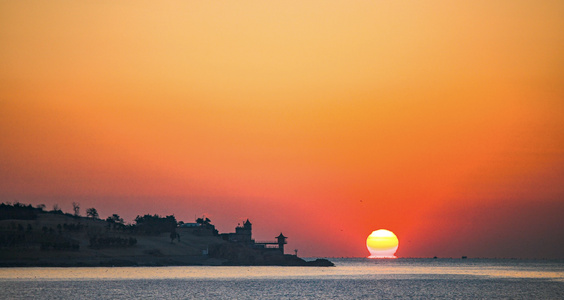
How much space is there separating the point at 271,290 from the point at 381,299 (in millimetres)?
23366

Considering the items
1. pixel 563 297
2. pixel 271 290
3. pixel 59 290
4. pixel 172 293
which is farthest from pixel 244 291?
pixel 563 297

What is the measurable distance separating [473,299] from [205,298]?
39.8m

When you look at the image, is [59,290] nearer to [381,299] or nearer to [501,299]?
[381,299]

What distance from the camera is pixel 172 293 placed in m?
107

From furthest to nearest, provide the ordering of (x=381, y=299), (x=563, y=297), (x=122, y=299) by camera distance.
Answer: (x=563, y=297) < (x=381, y=299) < (x=122, y=299)

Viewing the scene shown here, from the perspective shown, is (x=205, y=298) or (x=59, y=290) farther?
(x=59, y=290)

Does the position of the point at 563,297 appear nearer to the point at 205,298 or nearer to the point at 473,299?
the point at 473,299

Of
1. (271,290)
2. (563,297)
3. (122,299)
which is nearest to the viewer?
(122,299)

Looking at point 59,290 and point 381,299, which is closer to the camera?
point 381,299

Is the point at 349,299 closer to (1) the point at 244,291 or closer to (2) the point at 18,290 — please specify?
(1) the point at 244,291

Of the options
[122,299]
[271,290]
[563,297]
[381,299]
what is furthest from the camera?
[271,290]

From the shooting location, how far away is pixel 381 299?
102812 mm

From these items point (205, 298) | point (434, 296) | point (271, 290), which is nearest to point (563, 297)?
point (434, 296)

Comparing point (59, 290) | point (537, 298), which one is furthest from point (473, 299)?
point (59, 290)
